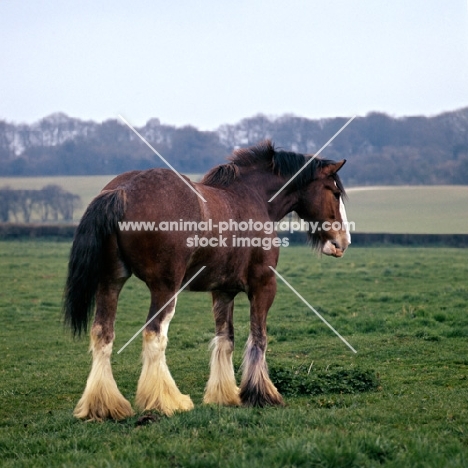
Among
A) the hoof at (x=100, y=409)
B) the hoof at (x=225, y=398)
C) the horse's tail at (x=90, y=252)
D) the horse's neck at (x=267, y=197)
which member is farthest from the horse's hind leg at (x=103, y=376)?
the horse's neck at (x=267, y=197)

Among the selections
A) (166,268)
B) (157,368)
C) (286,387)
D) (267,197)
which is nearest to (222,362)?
(286,387)

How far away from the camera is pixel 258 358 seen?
7.28m

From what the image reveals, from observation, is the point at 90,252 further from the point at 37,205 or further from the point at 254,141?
the point at 254,141

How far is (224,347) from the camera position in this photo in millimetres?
7559

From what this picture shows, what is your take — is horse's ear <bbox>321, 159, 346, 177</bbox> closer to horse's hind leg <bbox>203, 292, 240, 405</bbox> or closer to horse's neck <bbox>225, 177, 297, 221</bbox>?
horse's neck <bbox>225, 177, 297, 221</bbox>

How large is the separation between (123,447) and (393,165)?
86824mm

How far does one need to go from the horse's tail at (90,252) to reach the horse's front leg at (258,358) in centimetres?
190

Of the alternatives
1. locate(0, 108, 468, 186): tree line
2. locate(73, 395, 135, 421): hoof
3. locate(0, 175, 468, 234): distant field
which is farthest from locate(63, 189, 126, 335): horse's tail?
locate(0, 108, 468, 186): tree line

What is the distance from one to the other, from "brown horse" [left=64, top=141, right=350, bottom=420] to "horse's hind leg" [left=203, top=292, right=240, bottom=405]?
1 cm

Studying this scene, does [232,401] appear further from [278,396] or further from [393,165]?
[393,165]

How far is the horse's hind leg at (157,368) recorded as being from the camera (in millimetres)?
6208

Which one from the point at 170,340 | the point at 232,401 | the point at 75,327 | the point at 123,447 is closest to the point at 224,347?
the point at 232,401

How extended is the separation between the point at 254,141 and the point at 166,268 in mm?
57464

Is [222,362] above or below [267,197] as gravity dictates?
below
